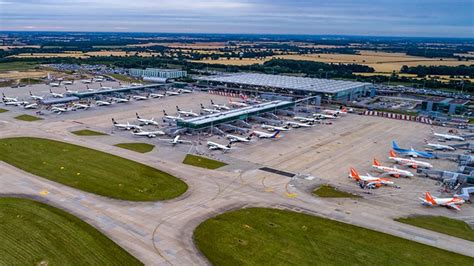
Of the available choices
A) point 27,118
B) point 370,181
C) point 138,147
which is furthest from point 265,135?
point 27,118

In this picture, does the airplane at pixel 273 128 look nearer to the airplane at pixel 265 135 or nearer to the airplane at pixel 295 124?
the airplane at pixel 295 124

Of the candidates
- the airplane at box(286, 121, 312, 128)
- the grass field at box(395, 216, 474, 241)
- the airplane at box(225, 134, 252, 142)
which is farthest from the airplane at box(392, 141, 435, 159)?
the airplane at box(225, 134, 252, 142)

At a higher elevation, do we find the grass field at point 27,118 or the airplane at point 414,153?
the airplane at point 414,153

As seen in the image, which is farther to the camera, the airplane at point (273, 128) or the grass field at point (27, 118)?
the grass field at point (27, 118)

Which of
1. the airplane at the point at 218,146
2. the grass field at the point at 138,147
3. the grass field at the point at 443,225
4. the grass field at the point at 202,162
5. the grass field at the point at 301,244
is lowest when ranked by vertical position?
the grass field at the point at 138,147

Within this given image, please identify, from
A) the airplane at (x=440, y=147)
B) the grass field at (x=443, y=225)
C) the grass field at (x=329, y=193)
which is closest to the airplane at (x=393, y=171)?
the grass field at (x=329, y=193)

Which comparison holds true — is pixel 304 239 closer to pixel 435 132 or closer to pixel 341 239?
pixel 341 239

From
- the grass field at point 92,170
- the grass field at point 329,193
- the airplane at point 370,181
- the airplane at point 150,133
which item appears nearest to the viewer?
the grass field at point 92,170

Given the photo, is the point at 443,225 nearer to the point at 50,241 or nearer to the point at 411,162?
the point at 411,162
